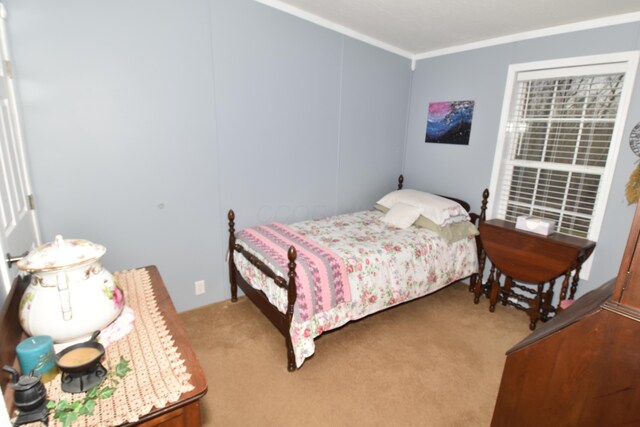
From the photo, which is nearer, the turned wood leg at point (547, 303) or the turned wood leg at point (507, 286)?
the turned wood leg at point (547, 303)

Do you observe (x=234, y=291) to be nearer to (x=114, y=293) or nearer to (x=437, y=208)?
(x=114, y=293)

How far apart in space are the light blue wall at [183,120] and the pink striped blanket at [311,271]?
544mm

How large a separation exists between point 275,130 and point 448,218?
173cm

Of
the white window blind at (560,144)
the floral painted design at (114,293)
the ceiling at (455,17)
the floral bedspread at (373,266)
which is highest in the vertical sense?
the ceiling at (455,17)

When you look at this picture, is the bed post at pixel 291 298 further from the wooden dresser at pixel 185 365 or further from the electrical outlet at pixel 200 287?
Answer: the electrical outlet at pixel 200 287

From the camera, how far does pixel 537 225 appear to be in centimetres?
251

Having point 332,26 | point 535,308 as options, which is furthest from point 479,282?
point 332,26

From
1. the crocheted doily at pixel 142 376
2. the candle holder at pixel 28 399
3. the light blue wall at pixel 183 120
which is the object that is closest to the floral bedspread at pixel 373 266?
the light blue wall at pixel 183 120

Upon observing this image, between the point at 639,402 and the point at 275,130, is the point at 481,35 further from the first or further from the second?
the point at 639,402

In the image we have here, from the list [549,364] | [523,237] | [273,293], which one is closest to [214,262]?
[273,293]

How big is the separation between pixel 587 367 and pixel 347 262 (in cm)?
139

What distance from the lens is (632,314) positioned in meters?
0.86

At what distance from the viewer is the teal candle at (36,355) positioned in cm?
88

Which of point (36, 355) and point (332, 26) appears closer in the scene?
point (36, 355)
